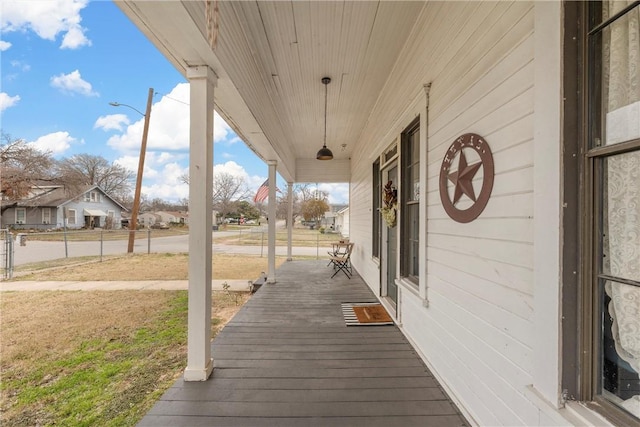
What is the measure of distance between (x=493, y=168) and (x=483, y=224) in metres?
0.32

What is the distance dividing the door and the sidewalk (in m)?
3.24

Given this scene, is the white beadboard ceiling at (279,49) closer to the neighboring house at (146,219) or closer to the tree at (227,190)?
the tree at (227,190)

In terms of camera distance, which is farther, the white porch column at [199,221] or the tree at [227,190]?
the tree at [227,190]

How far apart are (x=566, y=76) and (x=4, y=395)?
4332 millimetres

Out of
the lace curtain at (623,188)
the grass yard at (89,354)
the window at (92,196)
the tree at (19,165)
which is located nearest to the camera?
the lace curtain at (623,188)

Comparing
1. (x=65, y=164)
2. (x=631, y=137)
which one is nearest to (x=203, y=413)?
(x=631, y=137)

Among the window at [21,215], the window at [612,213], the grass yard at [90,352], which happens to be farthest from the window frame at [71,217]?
the window at [612,213]

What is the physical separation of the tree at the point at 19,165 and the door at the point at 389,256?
20.3 meters

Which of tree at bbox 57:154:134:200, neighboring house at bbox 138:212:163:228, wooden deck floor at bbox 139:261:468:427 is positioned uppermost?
tree at bbox 57:154:134:200

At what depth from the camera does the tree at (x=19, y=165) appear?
1499 cm

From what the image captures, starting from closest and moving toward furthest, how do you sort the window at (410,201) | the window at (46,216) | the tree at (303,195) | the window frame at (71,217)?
the window at (410,201), the window at (46,216), the window frame at (71,217), the tree at (303,195)

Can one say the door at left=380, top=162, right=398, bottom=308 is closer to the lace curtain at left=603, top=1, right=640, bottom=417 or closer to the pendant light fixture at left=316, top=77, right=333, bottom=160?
Answer: the pendant light fixture at left=316, top=77, right=333, bottom=160

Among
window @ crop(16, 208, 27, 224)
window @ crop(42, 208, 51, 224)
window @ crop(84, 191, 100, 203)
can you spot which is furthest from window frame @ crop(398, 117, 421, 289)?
window @ crop(16, 208, 27, 224)

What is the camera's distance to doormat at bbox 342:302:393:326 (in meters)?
3.45
